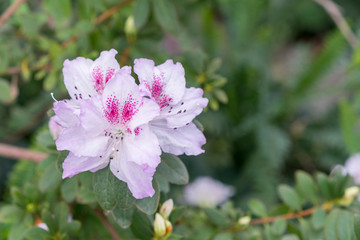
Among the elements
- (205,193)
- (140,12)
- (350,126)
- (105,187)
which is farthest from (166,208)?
(350,126)

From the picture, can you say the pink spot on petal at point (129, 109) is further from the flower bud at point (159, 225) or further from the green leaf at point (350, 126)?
the green leaf at point (350, 126)

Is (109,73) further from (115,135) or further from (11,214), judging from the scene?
(11,214)

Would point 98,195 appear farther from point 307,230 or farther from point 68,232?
point 307,230

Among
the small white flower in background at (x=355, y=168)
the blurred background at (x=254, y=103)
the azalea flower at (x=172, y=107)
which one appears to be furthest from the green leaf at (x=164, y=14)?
the small white flower in background at (x=355, y=168)

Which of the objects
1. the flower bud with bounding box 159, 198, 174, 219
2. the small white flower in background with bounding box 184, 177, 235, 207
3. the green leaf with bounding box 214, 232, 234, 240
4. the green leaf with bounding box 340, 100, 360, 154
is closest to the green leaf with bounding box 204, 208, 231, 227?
the green leaf with bounding box 214, 232, 234, 240

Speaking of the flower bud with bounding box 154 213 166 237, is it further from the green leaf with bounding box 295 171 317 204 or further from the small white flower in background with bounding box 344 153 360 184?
the small white flower in background with bounding box 344 153 360 184

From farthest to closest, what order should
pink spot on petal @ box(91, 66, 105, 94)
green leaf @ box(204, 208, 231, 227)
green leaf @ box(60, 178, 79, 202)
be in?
1. green leaf @ box(204, 208, 231, 227)
2. green leaf @ box(60, 178, 79, 202)
3. pink spot on petal @ box(91, 66, 105, 94)
